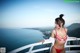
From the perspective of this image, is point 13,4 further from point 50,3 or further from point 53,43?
point 53,43

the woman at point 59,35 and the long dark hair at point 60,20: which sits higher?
the long dark hair at point 60,20

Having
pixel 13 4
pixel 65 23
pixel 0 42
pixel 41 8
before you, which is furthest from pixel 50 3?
pixel 0 42

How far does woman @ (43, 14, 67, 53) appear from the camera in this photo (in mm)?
3066

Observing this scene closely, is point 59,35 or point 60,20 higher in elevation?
point 60,20

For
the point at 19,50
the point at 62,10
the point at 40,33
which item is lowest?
the point at 19,50

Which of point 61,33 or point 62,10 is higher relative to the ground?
point 62,10

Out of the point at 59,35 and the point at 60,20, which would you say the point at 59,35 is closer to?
the point at 59,35

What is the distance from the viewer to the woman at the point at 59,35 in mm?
3066

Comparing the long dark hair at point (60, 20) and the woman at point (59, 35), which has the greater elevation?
the long dark hair at point (60, 20)

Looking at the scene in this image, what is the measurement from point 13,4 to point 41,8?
0.48m

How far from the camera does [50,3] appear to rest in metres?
3.20

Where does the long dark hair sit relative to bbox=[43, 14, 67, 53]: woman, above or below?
above

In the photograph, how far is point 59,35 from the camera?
10.1 ft

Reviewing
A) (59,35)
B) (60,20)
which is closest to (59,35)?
(59,35)
